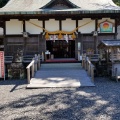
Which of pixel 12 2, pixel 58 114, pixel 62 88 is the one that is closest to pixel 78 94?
pixel 62 88

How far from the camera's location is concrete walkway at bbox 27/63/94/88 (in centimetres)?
1104

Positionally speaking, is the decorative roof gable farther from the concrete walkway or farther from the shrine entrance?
the concrete walkway

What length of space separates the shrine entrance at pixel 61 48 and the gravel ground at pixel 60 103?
8248 millimetres

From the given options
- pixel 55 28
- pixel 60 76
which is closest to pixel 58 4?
pixel 55 28

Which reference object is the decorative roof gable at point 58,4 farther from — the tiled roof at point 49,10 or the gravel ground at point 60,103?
the gravel ground at point 60,103

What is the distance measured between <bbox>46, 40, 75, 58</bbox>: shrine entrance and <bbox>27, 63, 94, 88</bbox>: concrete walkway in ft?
12.4

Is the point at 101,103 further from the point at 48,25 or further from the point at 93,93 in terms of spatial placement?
the point at 48,25

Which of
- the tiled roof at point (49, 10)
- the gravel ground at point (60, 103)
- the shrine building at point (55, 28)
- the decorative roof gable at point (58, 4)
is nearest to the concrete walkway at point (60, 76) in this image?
the gravel ground at point (60, 103)

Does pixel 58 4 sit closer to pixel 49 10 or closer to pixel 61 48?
pixel 49 10

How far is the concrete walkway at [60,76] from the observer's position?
11.0 meters

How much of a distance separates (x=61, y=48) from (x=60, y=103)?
11.2m

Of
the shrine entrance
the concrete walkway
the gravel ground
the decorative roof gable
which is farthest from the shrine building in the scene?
the gravel ground

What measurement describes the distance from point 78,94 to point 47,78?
3.25 meters

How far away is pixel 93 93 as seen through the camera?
9.42 metres
